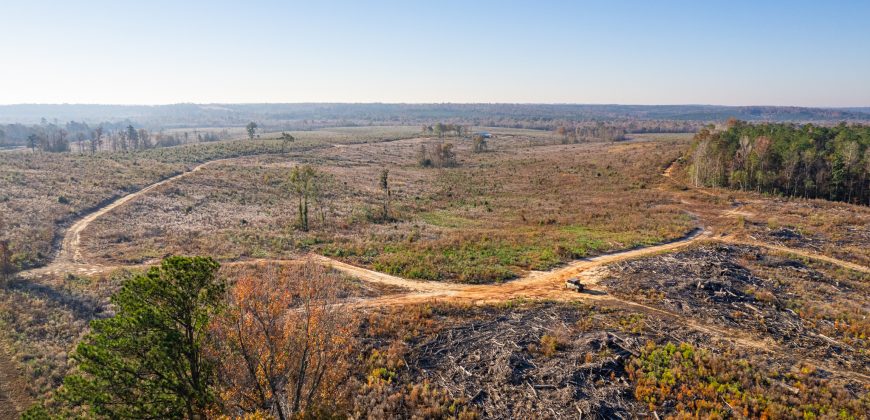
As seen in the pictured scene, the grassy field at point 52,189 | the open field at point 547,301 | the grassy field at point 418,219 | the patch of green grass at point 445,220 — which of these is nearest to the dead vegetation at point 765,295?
the open field at point 547,301

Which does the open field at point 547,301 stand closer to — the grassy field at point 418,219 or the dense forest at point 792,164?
the grassy field at point 418,219

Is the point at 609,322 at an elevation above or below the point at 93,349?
below

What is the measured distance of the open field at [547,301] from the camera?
18.6 m

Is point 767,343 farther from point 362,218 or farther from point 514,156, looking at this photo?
point 514,156

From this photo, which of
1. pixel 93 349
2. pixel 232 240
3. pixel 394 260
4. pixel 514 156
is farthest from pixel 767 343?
pixel 514 156

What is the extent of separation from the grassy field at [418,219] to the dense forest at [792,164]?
440 inches

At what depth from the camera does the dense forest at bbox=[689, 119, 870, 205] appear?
65875mm

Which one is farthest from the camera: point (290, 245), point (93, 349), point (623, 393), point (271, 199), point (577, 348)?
point (271, 199)

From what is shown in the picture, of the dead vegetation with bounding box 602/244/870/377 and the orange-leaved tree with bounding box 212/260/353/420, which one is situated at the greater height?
the orange-leaved tree with bounding box 212/260/353/420

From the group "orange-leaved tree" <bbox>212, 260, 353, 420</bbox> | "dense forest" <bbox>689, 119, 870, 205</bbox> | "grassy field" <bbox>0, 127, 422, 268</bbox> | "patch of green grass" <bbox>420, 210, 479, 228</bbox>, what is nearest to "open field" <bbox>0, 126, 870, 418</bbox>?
"patch of green grass" <bbox>420, 210, 479, 228</bbox>

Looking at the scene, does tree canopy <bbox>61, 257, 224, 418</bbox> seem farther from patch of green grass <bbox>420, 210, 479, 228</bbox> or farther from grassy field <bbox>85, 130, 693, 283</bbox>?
patch of green grass <bbox>420, 210, 479, 228</bbox>

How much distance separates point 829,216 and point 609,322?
144 ft

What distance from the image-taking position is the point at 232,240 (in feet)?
146

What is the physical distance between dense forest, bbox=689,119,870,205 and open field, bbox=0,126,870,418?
12009 millimetres
